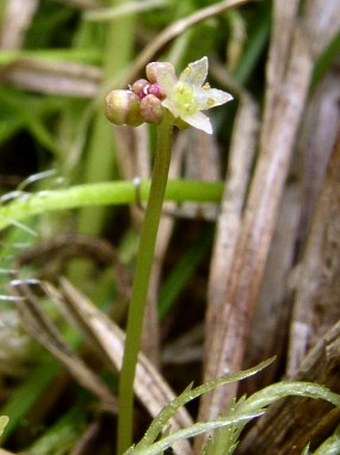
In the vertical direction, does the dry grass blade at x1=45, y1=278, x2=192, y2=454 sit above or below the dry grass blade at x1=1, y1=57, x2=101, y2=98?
below

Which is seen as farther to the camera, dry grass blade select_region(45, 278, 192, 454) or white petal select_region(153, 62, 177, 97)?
dry grass blade select_region(45, 278, 192, 454)

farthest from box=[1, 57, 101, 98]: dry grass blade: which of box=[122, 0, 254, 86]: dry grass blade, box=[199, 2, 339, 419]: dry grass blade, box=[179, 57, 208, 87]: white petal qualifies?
box=[179, 57, 208, 87]: white petal

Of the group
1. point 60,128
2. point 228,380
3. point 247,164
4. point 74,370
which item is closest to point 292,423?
point 228,380

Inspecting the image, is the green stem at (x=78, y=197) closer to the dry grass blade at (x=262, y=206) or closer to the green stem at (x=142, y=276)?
the dry grass blade at (x=262, y=206)

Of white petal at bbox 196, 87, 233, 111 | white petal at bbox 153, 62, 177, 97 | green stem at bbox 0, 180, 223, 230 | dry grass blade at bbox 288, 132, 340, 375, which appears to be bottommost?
dry grass blade at bbox 288, 132, 340, 375

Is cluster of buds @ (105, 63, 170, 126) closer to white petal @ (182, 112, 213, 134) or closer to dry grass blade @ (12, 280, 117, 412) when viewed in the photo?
white petal @ (182, 112, 213, 134)

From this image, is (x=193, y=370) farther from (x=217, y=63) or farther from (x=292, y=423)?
(x=217, y=63)
